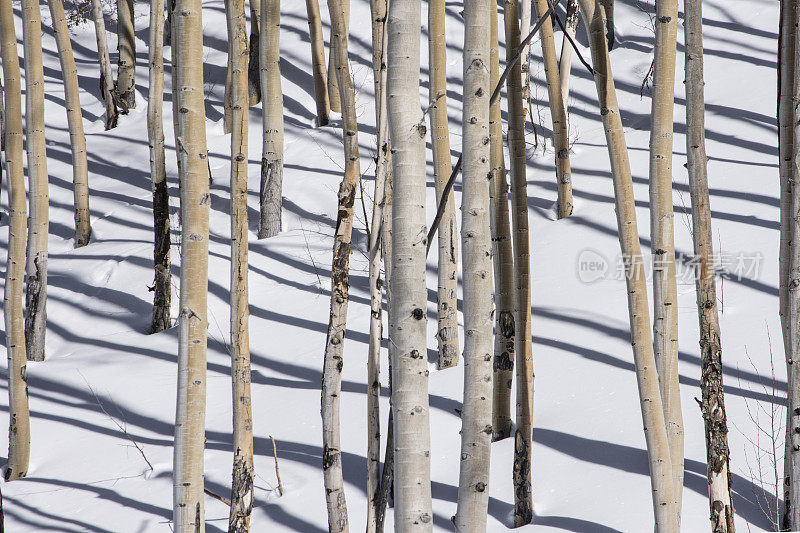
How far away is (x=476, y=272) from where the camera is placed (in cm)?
275

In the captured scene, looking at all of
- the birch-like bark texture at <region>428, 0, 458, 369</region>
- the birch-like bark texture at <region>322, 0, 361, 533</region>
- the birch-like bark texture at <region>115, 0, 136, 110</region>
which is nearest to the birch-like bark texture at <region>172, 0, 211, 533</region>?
the birch-like bark texture at <region>322, 0, 361, 533</region>

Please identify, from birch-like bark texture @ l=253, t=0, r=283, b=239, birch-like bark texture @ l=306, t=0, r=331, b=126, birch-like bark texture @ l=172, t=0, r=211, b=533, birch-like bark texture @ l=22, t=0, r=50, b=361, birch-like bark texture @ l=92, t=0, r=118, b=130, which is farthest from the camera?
birch-like bark texture @ l=92, t=0, r=118, b=130

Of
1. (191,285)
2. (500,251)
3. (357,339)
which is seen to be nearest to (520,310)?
(500,251)

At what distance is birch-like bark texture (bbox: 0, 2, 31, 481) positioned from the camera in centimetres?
595

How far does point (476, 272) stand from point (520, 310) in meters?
1.92

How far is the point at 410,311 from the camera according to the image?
228 cm

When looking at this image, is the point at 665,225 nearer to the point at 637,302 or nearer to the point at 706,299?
the point at 637,302

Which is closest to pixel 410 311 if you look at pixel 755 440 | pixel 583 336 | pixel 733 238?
pixel 755 440

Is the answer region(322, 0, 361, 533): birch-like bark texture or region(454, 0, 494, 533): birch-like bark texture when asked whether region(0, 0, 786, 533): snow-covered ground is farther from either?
region(454, 0, 494, 533): birch-like bark texture

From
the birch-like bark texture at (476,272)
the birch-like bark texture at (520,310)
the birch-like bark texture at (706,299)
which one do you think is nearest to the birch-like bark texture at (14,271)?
the birch-like bark texture at (520,310)

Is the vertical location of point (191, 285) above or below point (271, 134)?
below

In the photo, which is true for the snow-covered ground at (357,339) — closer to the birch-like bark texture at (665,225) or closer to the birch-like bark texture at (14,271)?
the birch-like bark texture at (14,271)

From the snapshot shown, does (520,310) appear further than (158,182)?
No

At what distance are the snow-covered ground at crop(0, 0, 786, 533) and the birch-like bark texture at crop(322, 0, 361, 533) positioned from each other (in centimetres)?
78
